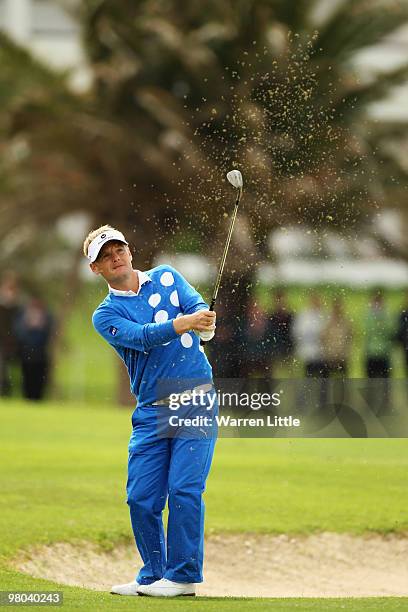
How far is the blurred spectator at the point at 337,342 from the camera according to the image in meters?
18.5

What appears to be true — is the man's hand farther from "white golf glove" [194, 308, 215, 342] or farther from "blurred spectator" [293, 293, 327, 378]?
"blurred spectator" [293, 293, 327, 378]

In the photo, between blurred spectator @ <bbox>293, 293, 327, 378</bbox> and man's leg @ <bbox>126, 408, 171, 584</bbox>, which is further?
blurred spectator @ <bbox>293, 293, 327, 378</bbox>

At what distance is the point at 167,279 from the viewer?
7.49 meters

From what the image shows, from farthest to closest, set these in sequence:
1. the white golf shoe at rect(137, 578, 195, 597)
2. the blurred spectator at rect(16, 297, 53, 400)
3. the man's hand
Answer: the blurred spectator at rect(16, 297, 53, 400) → the white golf shoe at rect(137, 578, 195, 597) → the man's hand

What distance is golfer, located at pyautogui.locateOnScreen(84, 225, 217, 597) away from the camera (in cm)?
730

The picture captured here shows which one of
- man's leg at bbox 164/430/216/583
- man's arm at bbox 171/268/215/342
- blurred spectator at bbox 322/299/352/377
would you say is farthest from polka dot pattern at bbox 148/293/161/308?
blurred spectator at bbox 322/299/352/377

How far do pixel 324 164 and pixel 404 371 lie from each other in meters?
3.66

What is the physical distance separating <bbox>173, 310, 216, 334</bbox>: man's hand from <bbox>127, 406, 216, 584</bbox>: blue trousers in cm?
52

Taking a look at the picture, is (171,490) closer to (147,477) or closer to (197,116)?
(147,477)

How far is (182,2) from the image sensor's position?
2550 cm

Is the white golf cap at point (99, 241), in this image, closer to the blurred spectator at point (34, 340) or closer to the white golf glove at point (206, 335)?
the white golf glove at point (206, 335)

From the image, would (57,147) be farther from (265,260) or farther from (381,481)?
(381,481)

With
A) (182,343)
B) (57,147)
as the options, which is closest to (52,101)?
(57,147)

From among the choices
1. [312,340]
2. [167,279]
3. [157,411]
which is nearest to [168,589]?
[157,411]
